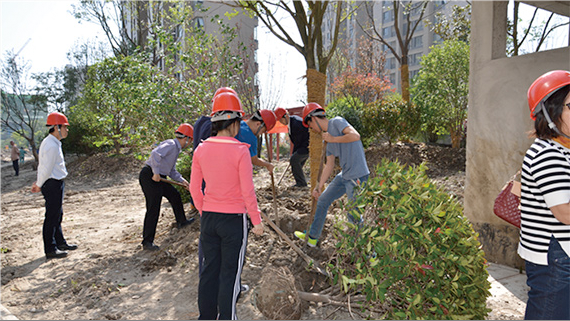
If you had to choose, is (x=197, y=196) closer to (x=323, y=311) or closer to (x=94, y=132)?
(x=323, y=311)

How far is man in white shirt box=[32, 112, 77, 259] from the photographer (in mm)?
5148

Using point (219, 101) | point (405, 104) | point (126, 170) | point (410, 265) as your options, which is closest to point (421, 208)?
point (410, 265)

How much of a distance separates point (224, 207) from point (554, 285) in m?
2.02

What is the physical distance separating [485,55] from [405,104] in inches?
260

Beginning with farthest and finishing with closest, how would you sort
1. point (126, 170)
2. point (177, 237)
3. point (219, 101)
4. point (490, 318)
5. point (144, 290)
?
point (126, 170) < point (177, 237) < point (144, 290) < point (490, 318) < point (219, 101)

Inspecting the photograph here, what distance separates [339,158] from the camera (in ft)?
14.6

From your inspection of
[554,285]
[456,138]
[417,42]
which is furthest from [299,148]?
[417,42]

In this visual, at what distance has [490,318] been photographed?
329 cm

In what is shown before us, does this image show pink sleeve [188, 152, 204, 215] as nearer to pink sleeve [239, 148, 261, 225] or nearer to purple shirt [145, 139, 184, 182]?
pink sleeve [239, 148, 261, 225]

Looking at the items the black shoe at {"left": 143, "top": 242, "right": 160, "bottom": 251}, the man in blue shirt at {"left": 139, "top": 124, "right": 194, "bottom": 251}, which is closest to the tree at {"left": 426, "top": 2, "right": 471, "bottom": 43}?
the man in blue shirt at {"left": 139, "top": 124, "right": 194, "bottom": 251}

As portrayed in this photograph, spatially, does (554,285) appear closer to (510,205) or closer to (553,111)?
(510,205)

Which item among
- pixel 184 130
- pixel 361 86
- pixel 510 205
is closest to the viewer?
pixel 510 205

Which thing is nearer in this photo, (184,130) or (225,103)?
(225,103)

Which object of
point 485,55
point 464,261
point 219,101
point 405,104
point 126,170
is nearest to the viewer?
point 464,261
